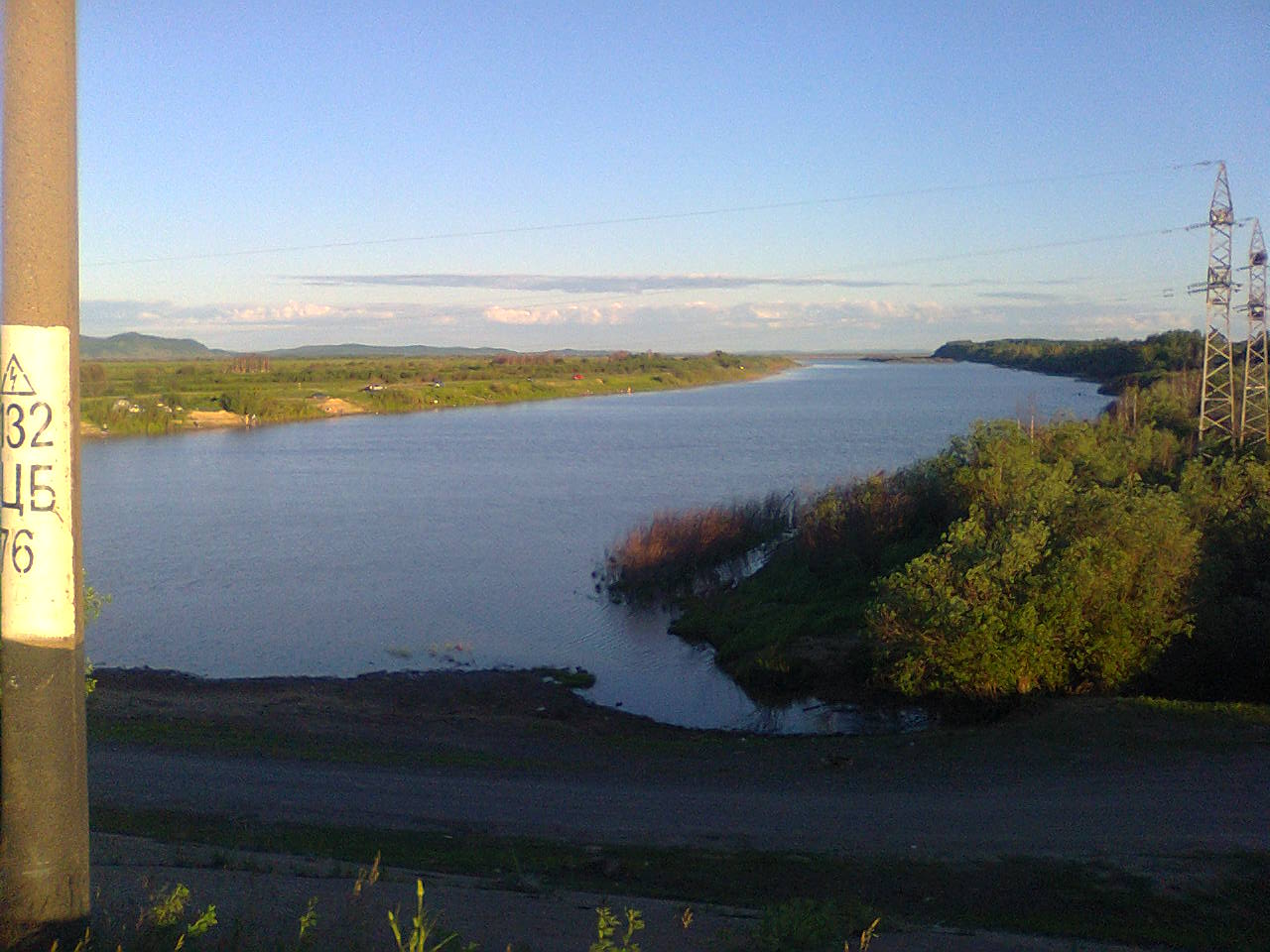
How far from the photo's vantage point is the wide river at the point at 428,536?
23.4 metres

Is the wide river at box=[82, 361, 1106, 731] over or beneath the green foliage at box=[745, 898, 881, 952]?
beneath

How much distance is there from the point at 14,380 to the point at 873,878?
6893 millimetres

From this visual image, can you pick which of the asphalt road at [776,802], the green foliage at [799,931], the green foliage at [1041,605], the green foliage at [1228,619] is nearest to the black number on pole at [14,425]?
the green foliage at [799,931]

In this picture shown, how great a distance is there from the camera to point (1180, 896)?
787 cm

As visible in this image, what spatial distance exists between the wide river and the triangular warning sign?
16.8 metres

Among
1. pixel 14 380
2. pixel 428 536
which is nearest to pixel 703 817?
pixel 14 380

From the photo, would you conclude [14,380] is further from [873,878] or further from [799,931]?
[873,878]

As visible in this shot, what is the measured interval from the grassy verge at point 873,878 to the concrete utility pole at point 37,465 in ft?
12.7

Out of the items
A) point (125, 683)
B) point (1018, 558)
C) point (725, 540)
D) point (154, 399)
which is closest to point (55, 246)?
point (1018, 558)

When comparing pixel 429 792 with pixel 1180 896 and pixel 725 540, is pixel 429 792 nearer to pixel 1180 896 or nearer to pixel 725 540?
pixel 1180 896

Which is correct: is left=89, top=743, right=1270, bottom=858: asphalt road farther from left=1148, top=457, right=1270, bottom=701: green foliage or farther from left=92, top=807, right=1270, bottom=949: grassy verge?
left=1148, top=457, right=1270, bottom=701: green foliage

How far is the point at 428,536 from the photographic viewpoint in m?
34.7

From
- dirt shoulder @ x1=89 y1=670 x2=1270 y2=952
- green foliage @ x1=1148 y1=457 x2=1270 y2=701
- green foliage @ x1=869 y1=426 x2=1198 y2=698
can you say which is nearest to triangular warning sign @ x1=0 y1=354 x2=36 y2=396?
dirt shoulder @ x1=89 y1=670 x2=1270 y2=952

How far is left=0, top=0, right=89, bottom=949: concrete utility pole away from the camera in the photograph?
3.37m
